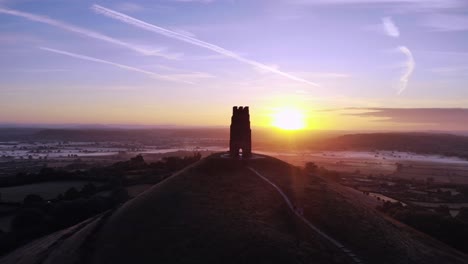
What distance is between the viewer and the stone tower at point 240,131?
36.6 metres

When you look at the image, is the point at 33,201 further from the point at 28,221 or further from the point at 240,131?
the point at 240,131

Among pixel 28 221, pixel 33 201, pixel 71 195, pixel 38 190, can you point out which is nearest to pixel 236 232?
pixel 28 221

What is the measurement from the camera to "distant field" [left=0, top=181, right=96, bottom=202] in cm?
4984

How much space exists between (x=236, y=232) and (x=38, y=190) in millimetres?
39307

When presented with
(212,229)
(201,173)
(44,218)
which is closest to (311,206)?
(212,229)

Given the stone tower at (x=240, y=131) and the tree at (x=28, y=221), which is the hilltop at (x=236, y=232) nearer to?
the tree at (x=28, y=221)

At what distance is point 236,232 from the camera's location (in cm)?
2216

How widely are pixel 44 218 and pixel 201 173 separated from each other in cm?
1356

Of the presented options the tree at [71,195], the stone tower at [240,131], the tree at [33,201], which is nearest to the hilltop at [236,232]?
the stone tower at [240,131]

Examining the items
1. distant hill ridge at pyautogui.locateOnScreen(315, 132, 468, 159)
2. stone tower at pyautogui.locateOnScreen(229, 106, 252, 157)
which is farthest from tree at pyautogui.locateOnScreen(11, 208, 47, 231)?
distant hill ridge at pyautogui.locateOnScreen(315, 132, 468, 159)

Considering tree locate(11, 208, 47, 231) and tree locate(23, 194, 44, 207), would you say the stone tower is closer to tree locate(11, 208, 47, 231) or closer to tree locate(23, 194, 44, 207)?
tree locate(11, 208, 47, 231)

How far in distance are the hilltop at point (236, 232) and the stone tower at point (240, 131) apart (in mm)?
5462

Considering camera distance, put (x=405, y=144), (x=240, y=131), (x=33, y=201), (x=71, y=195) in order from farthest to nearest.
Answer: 1. (x=405, y=144)
2. (x=71, y=195)
3. (x=33, y=201)
4. (x=240, y=131)

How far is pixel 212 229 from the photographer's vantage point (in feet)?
73.9
